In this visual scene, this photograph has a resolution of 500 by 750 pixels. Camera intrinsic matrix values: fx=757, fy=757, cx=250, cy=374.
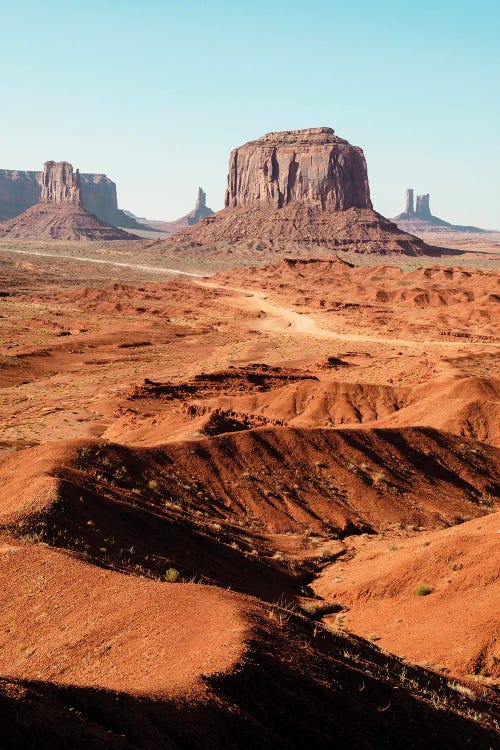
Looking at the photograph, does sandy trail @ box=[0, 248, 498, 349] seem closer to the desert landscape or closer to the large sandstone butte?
the desert landscape

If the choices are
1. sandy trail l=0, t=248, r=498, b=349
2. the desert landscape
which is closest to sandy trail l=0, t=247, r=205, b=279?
sandy trail l=0, t=248, r=498, b=349

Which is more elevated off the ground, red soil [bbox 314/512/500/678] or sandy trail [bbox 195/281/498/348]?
sandy trail [bbox 195/281/498/348]

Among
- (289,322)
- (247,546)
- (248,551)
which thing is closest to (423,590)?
(248,551)

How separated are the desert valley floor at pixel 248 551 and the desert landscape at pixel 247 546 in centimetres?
6

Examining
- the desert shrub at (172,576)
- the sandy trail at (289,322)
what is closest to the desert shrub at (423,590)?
the desert shrub at (172,576)

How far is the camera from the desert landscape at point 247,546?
9289 millimetres

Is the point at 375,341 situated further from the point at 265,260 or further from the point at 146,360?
the point at 265,260

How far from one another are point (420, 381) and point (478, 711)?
39945 mm

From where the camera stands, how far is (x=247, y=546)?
21.8 meters

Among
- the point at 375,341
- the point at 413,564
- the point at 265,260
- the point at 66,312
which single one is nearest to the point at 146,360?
the point at 375,341

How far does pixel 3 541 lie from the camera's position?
15.3 metres

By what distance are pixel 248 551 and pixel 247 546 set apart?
336mm

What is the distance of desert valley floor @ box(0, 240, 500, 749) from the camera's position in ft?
30.4

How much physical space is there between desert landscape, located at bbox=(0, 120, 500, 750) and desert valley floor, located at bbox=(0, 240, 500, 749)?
0.18 feet
